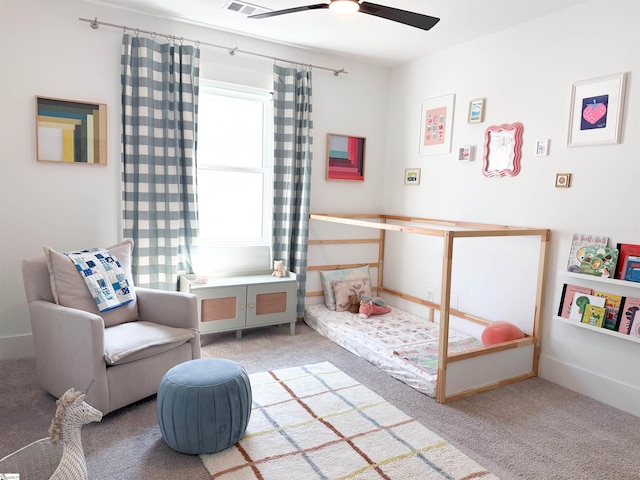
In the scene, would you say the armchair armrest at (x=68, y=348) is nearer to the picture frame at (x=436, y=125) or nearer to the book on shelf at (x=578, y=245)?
the book on shelf at (x=578, y=245)

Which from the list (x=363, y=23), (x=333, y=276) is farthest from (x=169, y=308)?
(x=363, y=23)

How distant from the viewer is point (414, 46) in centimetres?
377

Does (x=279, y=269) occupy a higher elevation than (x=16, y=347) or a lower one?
higher

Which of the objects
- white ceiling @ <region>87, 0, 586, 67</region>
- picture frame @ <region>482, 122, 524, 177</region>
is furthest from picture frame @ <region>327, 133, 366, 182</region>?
picture frame @ <region>482, 122, 524, 177</region>

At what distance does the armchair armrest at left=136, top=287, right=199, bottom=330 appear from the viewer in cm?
272

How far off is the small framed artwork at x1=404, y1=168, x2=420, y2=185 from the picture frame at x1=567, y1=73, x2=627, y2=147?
1.43 metres

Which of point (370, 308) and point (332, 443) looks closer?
point (332, 443)

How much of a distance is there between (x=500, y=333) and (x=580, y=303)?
1.79ft

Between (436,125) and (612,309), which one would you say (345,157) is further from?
(612,309)

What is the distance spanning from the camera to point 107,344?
2.32m

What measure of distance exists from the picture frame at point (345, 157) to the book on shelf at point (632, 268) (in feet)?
7.95

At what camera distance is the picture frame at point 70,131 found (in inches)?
119

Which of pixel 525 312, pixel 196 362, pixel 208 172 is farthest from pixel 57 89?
pixel 525 312

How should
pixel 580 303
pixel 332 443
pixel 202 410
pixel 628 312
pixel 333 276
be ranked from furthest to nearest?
pixel 333 276, pixel 580 303, pixel 628 312, pixel 332 443, pixel 202 410
